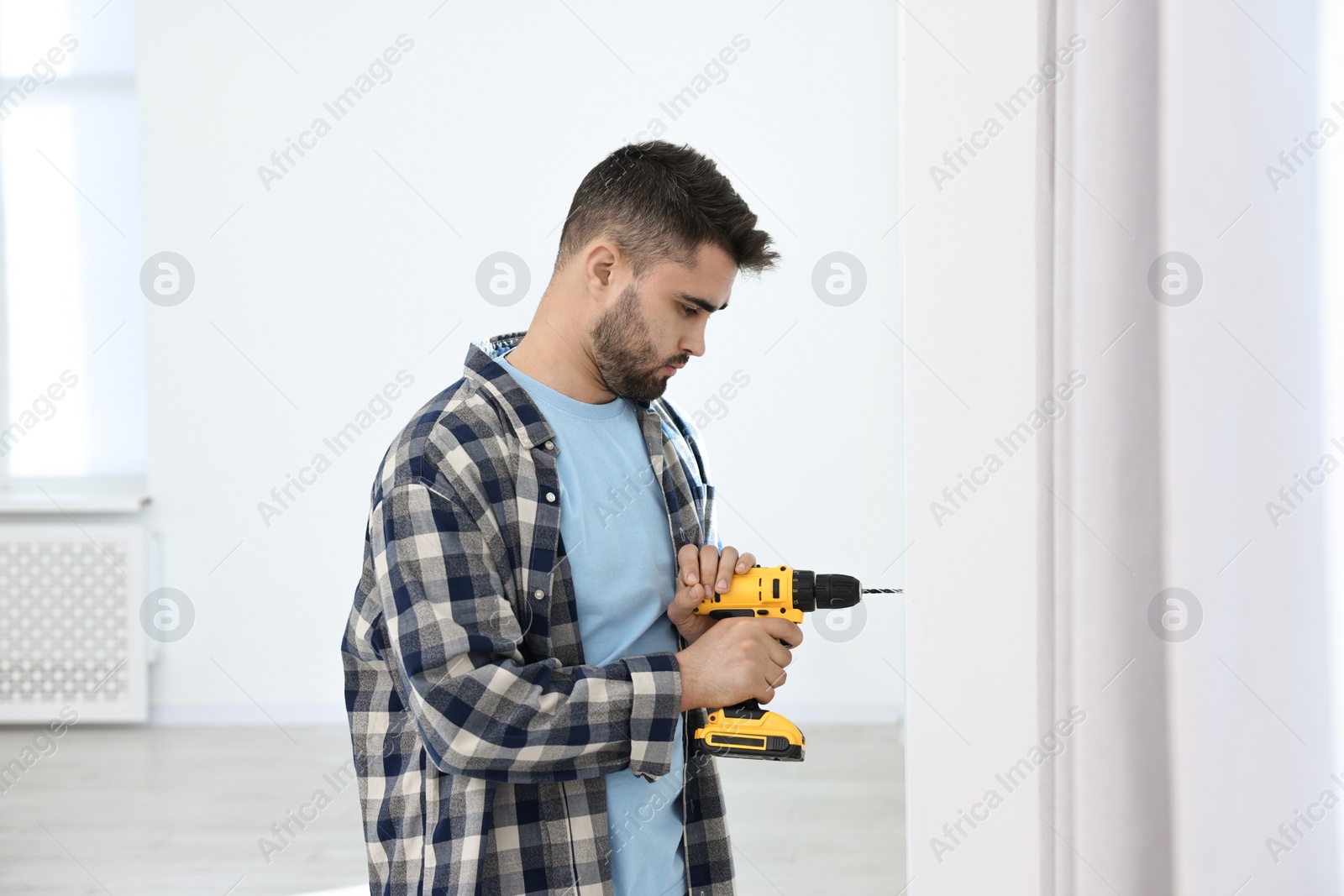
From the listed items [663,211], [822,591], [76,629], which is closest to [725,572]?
[822,591]

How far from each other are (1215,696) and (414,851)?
740 mm

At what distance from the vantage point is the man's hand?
1.08 meters

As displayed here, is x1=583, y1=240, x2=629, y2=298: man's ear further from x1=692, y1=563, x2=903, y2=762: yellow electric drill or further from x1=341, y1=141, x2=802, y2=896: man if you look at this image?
x1=692, y1=563, x2=903, y2=762: yellow electric drill

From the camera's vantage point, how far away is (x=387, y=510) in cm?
94

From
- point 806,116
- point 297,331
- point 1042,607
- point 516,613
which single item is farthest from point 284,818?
point 806,116

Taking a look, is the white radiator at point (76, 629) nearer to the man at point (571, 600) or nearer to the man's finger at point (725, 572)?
the man at point (571, 600)

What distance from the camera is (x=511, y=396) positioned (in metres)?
1.05

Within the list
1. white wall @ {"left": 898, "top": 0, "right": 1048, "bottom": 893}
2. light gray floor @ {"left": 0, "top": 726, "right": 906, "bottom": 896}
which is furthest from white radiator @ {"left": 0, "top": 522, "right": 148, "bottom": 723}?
white wall @ {"left": 898, "top": 0, "right": 1048, "bottom": 893}

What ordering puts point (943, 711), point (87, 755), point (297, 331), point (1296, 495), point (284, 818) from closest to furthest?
1. point (1296, 495)
2. point (943, 711)
3. point (284, 818)
4. point (87, 755)
5. point (297, 331)

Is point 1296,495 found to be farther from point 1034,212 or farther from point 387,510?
point 387,510

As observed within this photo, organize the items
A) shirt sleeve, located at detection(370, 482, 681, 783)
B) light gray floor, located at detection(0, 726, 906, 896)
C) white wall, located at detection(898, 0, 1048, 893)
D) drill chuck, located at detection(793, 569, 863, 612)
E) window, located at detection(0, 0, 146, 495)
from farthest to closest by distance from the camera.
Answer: window, located at detection(0, 0, 146, 495), light gray floor, located at detection(0, 726, 906, 896), drill chuck, located at detection(793, 569, 863, 612), white wall, located at detection(898, 0, 1048, 893), shirt sleeve, located at detection(370, 482, 681, 783)

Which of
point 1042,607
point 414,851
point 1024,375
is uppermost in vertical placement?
point 1024,375

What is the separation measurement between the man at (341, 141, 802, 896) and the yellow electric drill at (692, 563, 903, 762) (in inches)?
1.1

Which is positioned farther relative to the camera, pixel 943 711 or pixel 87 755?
pixel 87 755
